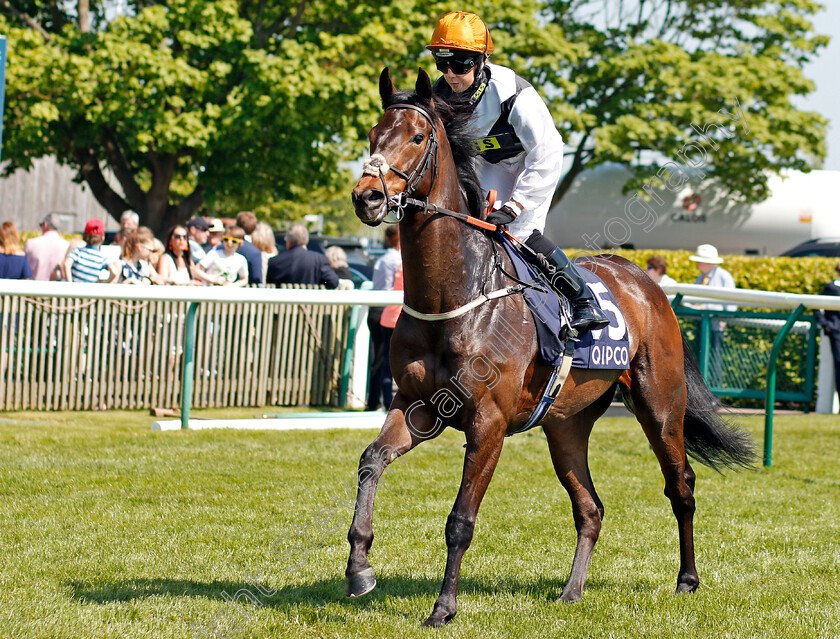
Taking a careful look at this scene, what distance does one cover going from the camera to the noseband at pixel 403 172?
359cm

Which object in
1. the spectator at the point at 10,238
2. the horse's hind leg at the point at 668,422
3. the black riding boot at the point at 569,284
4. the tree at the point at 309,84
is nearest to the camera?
the black riding boot at the point at 569,284

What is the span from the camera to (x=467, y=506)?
3904 mm

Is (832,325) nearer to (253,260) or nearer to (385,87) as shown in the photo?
(253,260)

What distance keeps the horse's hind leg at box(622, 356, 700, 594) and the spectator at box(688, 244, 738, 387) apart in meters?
6.08

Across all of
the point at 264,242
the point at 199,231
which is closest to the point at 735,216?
the point at 264,242

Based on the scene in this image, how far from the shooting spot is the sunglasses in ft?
13.6

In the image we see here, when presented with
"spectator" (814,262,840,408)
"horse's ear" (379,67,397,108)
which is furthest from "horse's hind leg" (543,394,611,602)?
"spectator" (814,262,840,408)

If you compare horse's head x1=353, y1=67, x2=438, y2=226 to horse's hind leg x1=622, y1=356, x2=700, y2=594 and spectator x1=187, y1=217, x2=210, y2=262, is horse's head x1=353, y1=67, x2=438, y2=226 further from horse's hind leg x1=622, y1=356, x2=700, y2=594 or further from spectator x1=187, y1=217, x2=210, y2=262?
spectator x1=187, y1=217, x2=210, y2=262

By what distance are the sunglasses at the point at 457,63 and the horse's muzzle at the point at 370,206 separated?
0.93 metres

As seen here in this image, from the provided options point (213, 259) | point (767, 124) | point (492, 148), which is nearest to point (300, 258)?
point (213, 259)

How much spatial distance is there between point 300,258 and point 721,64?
1565 cm

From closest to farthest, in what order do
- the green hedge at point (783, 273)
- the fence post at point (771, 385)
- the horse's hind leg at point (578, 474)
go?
the horse's hind leg at point (578, 474) → the fence post at point (771, 385) → the green hedge at point (783, 273)

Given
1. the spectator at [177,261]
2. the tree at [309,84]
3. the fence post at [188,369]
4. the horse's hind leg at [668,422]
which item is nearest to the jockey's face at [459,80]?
the horse's hind leg at [668,422]

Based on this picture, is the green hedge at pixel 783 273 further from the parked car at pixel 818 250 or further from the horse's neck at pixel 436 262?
the horse's neck at pixel 436 262
